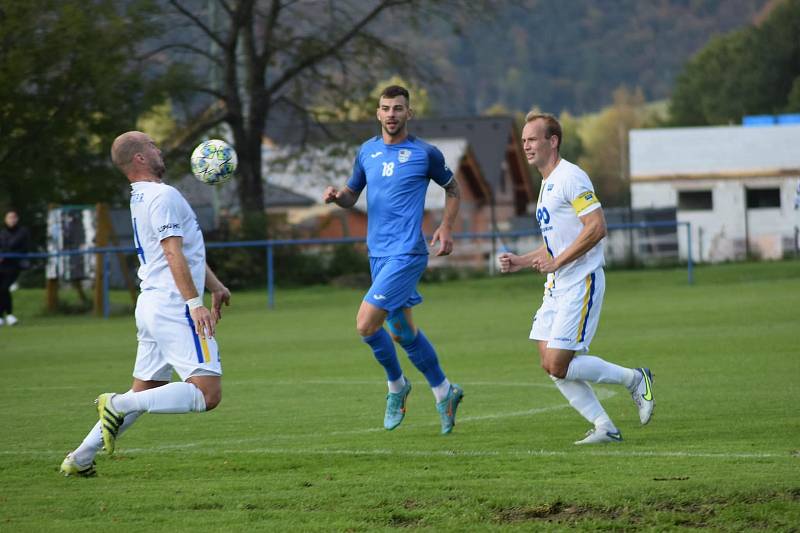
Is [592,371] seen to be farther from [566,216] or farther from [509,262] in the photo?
[566,216]

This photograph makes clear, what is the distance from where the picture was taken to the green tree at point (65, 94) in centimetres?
2816

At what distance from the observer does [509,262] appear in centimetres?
854

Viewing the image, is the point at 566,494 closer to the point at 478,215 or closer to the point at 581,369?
the point at 581,369

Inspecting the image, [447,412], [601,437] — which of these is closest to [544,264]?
[601,437]

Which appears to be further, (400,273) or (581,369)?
(400,273)

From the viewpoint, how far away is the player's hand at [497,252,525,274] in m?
8.50

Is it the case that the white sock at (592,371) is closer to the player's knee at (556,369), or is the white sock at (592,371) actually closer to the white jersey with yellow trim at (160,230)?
the player's knee at (556,369)

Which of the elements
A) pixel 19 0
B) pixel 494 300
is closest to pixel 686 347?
pixel 494 300

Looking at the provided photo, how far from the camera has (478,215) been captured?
6738 centimetres

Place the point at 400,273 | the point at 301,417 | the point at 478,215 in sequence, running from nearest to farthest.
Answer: the point at 400,273
the point at 301,417
the point at 478,215

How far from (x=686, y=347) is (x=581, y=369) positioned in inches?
299

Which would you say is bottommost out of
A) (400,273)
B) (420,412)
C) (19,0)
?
(420,412)

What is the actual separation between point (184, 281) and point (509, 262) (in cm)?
219

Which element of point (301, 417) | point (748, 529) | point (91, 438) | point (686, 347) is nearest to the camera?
point (748, 529)
